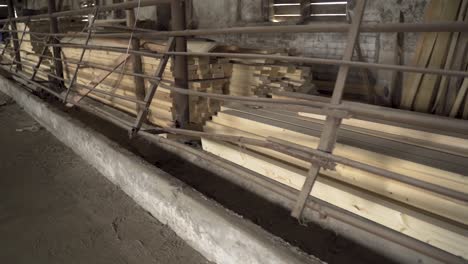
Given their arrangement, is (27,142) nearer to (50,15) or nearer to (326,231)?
(50,15)

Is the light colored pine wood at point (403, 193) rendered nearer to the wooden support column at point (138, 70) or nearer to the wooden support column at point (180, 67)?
the wooden support column at point (180, 67)

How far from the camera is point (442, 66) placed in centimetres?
428

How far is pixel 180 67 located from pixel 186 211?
1834mm

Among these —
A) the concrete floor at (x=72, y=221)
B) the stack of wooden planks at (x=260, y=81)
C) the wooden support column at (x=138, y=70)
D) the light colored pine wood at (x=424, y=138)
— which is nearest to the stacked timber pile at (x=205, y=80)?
the stack of wooden planks at (x=260, y=81)

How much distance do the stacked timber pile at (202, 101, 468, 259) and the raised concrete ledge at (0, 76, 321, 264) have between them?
652 millimetres

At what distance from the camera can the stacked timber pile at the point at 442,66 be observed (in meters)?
4.05

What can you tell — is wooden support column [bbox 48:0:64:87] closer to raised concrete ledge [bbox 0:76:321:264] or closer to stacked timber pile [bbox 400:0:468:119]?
raised concrete ledge [bbox 0:76:321:264]

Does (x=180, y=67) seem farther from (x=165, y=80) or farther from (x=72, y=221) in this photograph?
(x=72, y=221)

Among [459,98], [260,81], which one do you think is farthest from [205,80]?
[459,98]

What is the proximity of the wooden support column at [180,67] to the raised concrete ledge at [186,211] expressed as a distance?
34.5 inches

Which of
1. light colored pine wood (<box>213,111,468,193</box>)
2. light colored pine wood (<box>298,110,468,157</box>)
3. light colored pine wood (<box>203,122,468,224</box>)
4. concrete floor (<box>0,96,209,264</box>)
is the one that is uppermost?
light colored pine wood (<box>298,110,468,157</box>)

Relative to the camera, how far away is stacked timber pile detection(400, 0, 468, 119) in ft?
13.3

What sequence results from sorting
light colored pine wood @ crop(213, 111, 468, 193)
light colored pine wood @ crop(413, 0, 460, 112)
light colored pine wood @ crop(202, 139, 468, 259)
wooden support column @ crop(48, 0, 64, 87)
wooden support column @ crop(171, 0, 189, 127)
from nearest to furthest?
light colored pine wood @ crop(202, 139, 468, 259), light colored pine wood @ crop(213, 111, 468, 193), wooden support column @ crop(171, 0, 189, 127), light colored pine wood @ crop(413, 0, 460, 112), wooden support column @ crop(48, 0, 64, 87)

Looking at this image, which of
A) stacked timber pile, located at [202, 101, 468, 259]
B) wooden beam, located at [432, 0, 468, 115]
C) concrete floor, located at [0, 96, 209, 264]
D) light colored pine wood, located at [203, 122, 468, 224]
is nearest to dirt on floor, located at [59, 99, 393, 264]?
stacked timber pile, located at [202, 101, 468, 259]
